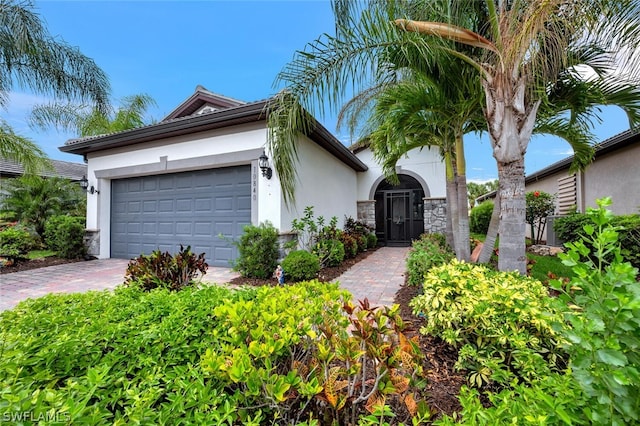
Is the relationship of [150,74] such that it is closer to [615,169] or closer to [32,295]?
[32,295]

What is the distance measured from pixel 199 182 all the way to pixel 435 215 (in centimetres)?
901

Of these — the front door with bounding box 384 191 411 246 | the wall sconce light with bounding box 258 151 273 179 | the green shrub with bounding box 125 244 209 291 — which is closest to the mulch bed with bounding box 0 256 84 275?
the green shrub with bounding box 125 244 209 291

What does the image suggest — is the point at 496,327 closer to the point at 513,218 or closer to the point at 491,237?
the point at 513,218

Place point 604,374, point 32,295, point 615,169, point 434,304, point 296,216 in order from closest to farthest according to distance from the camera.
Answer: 1. point 604,374
2. point 434,304
3. point 32,295
4. point 296,216
5. point 615,169

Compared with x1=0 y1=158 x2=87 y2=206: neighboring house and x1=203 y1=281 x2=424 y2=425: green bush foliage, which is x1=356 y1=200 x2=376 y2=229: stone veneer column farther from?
x1=0 y1=158 x2=87 y2=206: neighboring house

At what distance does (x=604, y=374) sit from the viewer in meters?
1.01

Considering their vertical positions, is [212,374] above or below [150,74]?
below

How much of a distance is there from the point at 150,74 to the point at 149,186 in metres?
5.25

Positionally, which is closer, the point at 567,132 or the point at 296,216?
the point at 567,132

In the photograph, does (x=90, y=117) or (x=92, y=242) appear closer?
(x=92, y=242)

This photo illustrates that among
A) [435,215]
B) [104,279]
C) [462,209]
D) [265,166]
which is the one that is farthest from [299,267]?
[435,215]

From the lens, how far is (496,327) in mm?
2312

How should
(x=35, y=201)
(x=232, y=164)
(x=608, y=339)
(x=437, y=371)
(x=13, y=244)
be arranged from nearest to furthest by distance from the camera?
(x=608, y=339) < (x=437, y=371) < (x=232, y=164) < (x=13, y=244) < (x=35, y=201)

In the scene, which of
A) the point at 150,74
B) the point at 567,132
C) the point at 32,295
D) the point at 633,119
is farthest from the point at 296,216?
the point at 150,74
